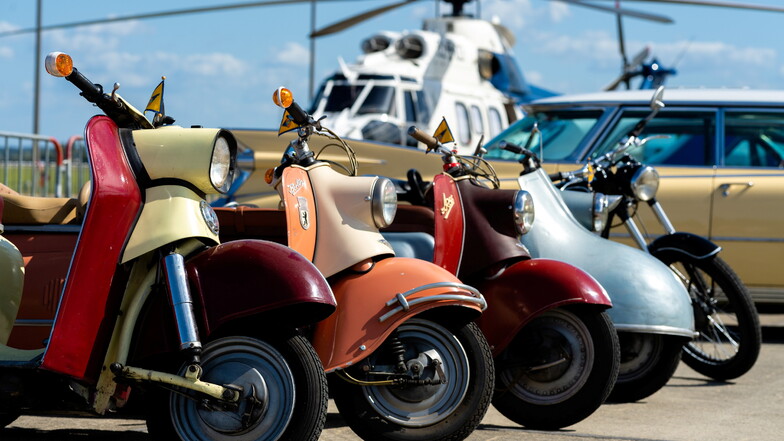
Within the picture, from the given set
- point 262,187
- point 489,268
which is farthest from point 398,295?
point 262,187

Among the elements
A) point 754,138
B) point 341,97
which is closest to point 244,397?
point 754,138

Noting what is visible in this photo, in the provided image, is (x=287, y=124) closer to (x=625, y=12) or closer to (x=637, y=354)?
(x=637, y=354)

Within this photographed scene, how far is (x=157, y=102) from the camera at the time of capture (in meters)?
4.18

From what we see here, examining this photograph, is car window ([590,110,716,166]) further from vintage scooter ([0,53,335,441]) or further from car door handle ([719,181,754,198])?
vintage scooter ([0,53,335,441])

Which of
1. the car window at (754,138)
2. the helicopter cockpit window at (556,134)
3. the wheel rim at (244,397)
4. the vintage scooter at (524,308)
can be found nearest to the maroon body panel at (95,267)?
the wheel rim at (244,397)

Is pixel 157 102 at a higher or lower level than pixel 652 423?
higher

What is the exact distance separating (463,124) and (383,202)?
16061 millimetres

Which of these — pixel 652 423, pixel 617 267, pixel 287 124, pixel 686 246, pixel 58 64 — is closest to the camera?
pixel 58 64

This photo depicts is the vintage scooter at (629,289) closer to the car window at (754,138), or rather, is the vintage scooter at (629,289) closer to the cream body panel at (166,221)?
the cream body panel at (166,221)

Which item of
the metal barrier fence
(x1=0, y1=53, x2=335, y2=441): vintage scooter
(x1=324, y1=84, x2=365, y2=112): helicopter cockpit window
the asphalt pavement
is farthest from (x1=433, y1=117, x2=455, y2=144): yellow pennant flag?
(x1=324, y1=84, x2=365, y2=112): helicopter cockpit window

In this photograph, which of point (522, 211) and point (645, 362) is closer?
point (522, 211)

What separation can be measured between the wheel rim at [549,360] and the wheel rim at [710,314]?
5.81 ft

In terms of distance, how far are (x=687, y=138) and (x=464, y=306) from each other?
5159 millimetres

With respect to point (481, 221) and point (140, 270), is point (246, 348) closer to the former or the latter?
point (140, 270)
